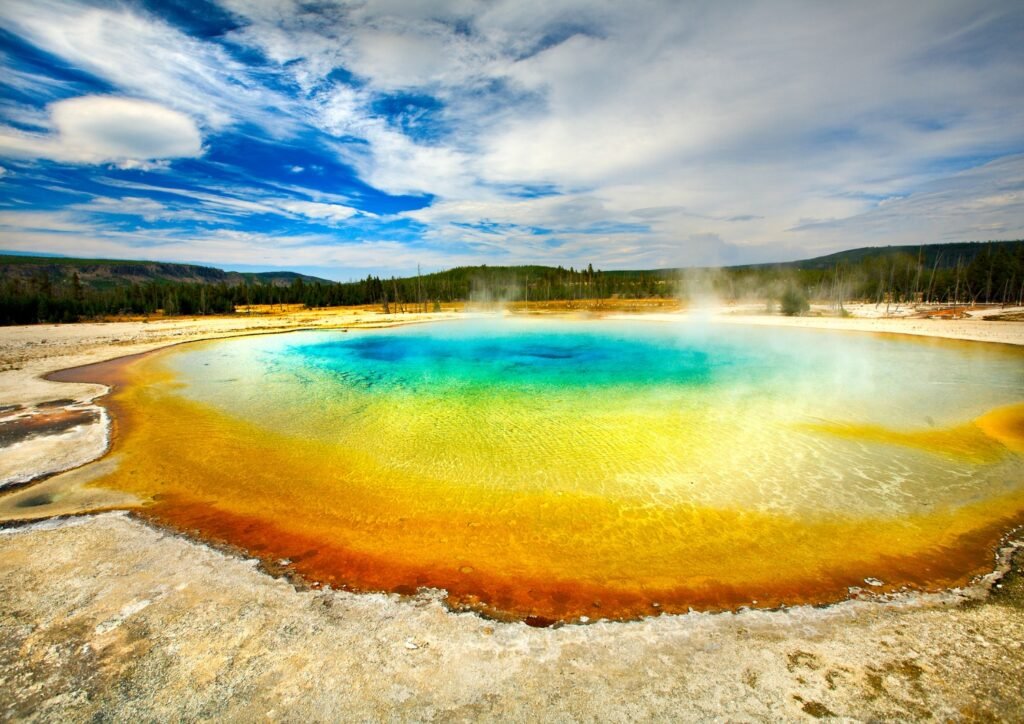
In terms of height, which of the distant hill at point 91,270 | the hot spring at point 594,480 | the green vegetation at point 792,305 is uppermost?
the distant hill at point 91,270

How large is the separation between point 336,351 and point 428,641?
2350 centimetres

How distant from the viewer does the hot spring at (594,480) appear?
481 centimetres

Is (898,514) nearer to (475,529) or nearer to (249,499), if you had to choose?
(475,529)

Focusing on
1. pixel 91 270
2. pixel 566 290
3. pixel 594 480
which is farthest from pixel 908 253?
pixel 91 270

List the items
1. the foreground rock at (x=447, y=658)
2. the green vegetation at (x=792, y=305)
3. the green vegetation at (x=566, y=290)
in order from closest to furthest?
1. the foreground rock at (x=447, y=658)
2. the green vegetation at (x=792, y=305)
3. the green vegetation at (x=566, y=290)

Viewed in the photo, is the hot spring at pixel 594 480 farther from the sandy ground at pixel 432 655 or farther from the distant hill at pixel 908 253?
the distant hill at pixel 908 253

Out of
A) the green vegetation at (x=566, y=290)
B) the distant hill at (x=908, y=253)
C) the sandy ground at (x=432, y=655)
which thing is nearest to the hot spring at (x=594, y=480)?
the sandy ground at (x=432, y=655)

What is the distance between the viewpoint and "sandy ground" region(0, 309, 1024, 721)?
10.1 feet

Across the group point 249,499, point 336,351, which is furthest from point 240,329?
point 249,499

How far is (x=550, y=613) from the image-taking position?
4156 mm

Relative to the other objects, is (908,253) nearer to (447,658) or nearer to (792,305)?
(792,305)

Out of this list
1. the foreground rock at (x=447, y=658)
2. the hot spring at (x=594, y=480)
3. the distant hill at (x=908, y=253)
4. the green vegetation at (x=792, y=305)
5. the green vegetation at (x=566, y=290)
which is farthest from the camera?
the distant hill at (x=908, y=253)

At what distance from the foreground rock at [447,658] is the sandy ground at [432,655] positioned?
0.05 feet

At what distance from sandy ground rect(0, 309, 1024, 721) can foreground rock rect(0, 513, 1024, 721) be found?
0.01 meters
